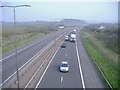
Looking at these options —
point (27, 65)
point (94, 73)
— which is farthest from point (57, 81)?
point (27, 65)

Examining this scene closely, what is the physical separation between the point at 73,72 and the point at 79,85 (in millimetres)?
7212

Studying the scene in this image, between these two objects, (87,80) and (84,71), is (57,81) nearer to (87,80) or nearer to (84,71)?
(87,80)

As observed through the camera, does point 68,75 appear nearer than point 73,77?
No

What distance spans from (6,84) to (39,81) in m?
4.08

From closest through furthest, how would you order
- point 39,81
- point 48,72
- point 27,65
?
point 39,81
point 48,72
point 27,65

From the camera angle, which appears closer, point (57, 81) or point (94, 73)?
point (57, 81)

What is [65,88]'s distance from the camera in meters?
30.3

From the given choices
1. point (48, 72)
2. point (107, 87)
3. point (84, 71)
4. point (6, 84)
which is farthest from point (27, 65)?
point (107, 87)

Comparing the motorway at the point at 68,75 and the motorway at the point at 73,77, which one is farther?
the motorway at the point at 68,75

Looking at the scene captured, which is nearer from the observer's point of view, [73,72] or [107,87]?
[107,87]

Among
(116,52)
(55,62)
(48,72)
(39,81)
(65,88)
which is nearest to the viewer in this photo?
(65,88)

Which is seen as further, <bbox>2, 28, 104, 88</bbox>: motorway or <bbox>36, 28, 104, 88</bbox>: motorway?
<bbox>2, 28, 104, 88</bbox>: motorway

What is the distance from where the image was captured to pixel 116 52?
63.5 meters

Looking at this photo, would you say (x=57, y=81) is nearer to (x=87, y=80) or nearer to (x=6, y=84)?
(x=87, y=80)
